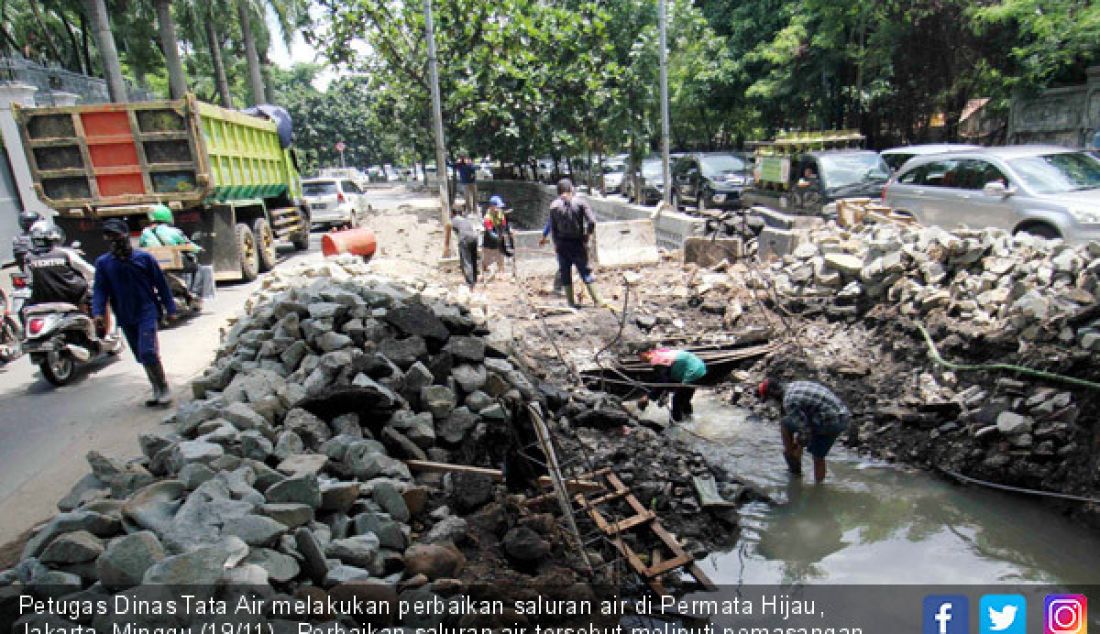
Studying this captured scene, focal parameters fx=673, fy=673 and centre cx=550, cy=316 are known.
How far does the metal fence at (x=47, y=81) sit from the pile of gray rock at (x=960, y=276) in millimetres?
16563

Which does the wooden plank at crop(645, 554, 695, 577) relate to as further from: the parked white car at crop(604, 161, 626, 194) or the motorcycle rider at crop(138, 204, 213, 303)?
the parked white car at crop(604, 161, 626, 194)

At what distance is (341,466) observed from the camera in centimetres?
366

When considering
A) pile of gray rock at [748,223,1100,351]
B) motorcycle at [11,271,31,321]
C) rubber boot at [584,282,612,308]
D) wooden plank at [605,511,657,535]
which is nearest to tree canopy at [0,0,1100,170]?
pile of gray rock at [748,223,1100,351]

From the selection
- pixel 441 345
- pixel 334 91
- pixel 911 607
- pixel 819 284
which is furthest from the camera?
pixel 334 91

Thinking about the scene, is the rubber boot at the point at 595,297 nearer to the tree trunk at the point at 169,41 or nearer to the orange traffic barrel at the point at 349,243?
the orange traffic barrel at the point at 349,243

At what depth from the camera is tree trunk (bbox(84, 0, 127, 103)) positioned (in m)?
15.1

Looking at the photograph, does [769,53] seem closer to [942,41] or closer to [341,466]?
[942,41]

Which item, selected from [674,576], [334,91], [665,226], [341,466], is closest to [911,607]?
[674,576]

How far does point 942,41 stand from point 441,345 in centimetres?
1765

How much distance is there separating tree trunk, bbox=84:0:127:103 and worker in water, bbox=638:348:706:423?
601 inches

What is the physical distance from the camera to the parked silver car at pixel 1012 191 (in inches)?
309

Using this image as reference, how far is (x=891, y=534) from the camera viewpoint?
4785mm

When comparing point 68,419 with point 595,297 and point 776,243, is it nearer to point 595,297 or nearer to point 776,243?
point 595,297

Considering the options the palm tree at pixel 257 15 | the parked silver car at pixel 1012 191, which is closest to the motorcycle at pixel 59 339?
the parked silver car at pixel 1012 191
